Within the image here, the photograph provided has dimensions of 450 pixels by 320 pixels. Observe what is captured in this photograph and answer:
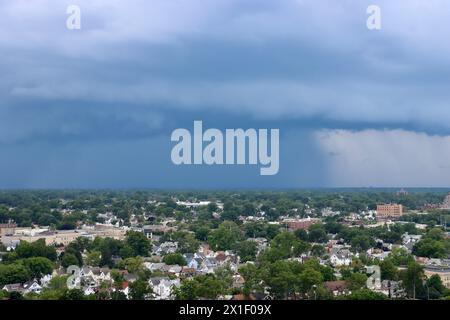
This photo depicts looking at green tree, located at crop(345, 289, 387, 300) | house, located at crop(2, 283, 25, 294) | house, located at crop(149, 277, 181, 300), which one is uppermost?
green tree, located at crop(345, 289, 387, 300)

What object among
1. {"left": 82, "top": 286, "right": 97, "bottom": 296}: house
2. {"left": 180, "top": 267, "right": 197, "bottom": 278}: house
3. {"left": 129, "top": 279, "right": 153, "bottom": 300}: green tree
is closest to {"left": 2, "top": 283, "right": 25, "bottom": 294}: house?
{"left": 82, "top": 286, "right": 97, "bottom": 296}: house

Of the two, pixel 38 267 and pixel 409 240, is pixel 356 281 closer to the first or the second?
pixel 38 267

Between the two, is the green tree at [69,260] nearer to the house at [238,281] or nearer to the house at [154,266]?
the house at [154,266]

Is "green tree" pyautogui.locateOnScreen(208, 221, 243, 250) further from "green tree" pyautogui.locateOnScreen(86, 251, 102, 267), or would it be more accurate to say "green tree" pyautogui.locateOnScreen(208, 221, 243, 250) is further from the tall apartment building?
the tall apartment building

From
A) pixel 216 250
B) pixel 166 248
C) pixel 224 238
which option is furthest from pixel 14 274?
pixel 224 238

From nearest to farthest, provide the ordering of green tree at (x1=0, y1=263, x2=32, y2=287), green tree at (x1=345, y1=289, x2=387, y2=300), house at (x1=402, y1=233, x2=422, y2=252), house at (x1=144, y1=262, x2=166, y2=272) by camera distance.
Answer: green tree at (x1=345, y1=289, x2=387, y2=300), green tree at (x1=0, y1=263, x2=32, y2=287), house at (x1=144, y1=262, x2=166, y2=272), house at (x1=402, y1=233, x2=422, y2=252)

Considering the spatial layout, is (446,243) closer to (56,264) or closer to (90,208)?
(56,264)

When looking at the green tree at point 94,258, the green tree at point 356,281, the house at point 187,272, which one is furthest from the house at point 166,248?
the green tree at point 356,281
